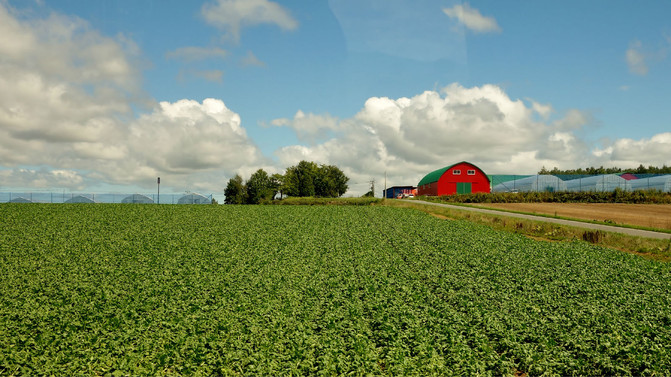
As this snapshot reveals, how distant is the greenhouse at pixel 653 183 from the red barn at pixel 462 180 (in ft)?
83.7

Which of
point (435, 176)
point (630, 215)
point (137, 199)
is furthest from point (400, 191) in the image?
point (630, 215)

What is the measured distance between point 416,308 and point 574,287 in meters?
7.27

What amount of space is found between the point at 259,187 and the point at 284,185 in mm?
7561

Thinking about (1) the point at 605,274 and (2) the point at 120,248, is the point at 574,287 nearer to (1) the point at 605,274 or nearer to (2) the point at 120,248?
(1) the point at 605,274

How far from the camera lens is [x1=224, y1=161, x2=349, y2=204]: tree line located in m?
117

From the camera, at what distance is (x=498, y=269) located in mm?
17562

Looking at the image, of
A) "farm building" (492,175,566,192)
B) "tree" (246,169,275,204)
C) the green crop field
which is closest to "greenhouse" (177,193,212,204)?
"tree" (246,169,275,204)

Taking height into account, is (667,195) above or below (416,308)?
above

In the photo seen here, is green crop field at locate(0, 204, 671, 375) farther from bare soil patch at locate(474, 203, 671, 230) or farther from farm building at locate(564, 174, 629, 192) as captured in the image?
farm building at locate(564, 174, 629, 192)

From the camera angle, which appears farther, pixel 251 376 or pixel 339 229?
pixel 339 229

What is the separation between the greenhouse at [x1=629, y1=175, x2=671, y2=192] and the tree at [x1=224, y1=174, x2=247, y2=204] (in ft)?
309

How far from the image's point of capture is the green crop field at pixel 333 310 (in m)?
8.80

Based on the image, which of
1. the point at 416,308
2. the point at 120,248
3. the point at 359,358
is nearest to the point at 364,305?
the point at 416,308

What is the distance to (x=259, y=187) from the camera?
118m
